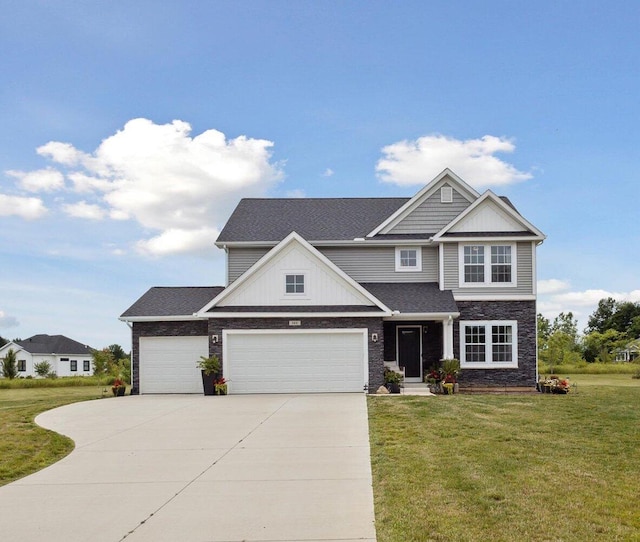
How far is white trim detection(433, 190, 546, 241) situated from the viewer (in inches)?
1006

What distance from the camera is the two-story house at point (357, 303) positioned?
2411 centimetres

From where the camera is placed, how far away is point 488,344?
25.8m

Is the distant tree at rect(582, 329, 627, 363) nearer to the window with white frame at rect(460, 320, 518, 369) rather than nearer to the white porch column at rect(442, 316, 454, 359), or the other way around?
the window with white frame at rect(460, 320, 518, 369)

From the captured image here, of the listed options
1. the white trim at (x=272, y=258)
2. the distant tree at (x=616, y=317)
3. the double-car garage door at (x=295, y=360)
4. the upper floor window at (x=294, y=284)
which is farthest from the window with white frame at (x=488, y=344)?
the distant tree at (x=616, y=317)

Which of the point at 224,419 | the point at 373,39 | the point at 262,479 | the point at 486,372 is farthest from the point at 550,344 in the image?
the point at 262,479

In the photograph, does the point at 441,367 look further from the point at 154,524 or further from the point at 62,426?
the point at 154,524

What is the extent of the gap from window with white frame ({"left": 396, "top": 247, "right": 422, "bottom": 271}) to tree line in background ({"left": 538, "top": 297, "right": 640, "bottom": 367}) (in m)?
16.4

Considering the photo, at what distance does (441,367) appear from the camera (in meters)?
25.0

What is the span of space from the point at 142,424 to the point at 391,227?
14161 mm

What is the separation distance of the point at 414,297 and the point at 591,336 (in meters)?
37.0

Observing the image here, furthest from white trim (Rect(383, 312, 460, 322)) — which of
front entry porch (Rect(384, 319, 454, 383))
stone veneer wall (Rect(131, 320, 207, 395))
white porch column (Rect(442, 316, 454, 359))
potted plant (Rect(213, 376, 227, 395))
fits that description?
stone veneer wall (Rect(131, 320, 207, 395))

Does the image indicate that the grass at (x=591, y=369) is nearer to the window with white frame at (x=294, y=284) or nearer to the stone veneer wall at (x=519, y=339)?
the stone veneer wall at (x=519, y=339)

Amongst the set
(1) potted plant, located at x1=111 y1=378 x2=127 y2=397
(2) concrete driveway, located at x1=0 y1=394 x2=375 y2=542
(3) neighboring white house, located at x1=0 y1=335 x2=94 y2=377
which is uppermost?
(2) concrete driveway, located at x1=0 y1=394 x2=375 y2=542

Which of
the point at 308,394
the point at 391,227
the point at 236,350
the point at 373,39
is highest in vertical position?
the point at 373,39
